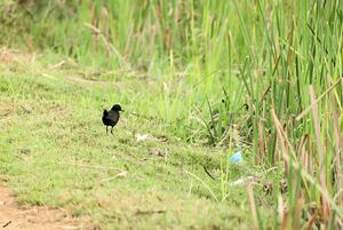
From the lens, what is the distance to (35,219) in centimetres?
412

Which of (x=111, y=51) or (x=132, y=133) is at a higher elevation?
(x=111, y=51)

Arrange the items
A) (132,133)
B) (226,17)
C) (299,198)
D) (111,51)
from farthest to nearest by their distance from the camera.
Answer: (111,51) → (226,17) → (132,133) → (299,198)

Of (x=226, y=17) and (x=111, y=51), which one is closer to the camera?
(x=226, y=17)

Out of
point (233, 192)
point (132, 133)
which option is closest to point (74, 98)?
point (132, 133)

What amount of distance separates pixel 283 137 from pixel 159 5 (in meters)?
4.07

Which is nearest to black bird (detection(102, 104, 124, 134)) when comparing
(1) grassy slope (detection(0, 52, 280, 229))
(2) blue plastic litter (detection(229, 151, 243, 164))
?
(1) grassy slope (detection(0, 52, 280, 229))

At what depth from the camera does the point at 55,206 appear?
421cm

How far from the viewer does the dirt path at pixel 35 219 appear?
4012 mm

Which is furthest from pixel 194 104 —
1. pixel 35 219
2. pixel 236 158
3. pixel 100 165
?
pixel 35 219

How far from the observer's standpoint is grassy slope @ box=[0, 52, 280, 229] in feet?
13.2

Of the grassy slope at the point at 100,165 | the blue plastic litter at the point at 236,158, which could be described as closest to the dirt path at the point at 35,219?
the grassy slope at the point at 100,165

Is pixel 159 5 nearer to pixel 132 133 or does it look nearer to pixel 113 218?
pixel 132 133

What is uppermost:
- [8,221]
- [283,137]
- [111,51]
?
[111,51]

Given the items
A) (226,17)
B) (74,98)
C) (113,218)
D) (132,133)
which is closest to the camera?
(113,218)
